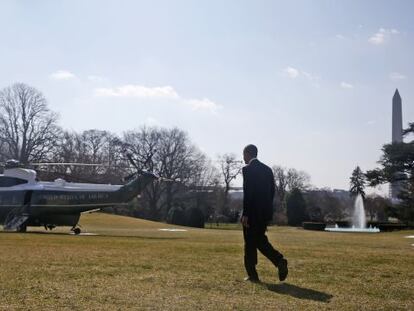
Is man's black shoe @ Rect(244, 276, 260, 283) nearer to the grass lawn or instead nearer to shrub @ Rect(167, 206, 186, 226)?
the grass lawn

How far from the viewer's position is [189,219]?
61562mm

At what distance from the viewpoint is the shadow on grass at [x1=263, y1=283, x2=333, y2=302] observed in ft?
21.2

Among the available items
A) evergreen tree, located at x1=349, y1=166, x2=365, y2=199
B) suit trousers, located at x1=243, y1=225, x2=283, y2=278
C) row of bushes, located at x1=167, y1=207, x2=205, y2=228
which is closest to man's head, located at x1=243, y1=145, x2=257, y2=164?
suit trousers, located at x1=243, y1=225, x2=283, y2=278

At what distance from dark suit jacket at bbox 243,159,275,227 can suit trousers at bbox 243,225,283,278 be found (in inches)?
4.0

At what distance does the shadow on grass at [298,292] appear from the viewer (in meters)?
6.45

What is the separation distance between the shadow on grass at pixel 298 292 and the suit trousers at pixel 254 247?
1.38 ft

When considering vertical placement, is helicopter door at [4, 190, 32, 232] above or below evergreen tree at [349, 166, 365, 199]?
below

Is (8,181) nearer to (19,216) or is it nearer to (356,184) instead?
(19,216)

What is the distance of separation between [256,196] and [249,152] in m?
0.67

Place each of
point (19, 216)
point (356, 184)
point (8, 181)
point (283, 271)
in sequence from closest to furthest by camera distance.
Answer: point (283, 271) < point (19, 216) < point (8, 181) < point (356, 184)

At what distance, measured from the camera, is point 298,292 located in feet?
22.4

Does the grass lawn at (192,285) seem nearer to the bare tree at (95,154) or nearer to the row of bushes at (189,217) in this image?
the row of bushes at (189,217)

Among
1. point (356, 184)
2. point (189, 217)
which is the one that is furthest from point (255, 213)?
point (356, 184)

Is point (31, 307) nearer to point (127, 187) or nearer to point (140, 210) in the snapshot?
point (127, 187)
